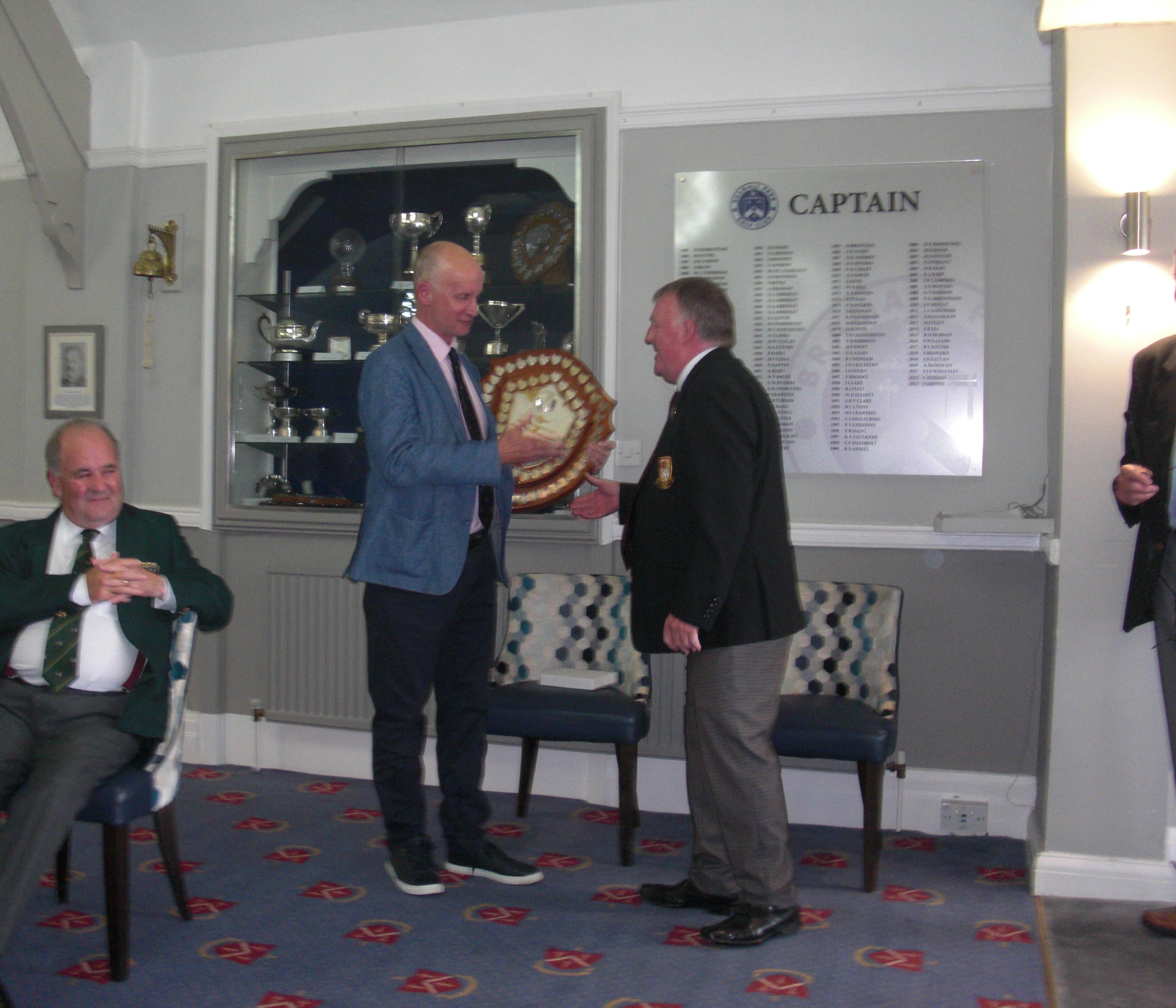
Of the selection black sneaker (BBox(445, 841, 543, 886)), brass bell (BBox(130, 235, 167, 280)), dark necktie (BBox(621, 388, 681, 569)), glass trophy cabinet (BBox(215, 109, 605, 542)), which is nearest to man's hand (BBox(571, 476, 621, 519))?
dark necktie (BBox(621, 388, 681, 569))

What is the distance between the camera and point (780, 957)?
7.64ft

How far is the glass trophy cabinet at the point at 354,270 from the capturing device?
3.67 metres

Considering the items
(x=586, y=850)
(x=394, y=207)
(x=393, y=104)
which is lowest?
(x=586, y=850)

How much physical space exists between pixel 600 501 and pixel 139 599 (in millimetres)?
1191

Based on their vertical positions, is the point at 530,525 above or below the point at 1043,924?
above

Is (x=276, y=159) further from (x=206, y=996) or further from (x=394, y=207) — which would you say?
(x=206, y=996)

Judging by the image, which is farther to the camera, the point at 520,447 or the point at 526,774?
the point at 526,774

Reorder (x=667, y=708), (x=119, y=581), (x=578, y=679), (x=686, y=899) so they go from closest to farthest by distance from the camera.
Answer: (x=119, y=581) → (x=686, y=899) → (x=578, y=679) → (x=667, y=708)

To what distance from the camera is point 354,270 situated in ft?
13.3

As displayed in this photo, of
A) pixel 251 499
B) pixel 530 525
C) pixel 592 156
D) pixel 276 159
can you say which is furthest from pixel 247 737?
pixel 592 156

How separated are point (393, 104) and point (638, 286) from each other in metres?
1.17

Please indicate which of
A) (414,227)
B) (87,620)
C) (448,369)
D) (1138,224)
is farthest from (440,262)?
(1138,224)

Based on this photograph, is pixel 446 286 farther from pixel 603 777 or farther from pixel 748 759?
pixel 603 777

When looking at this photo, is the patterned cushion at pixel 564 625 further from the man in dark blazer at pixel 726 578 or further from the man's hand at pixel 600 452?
the man in dark blazer at pixel 726 578
